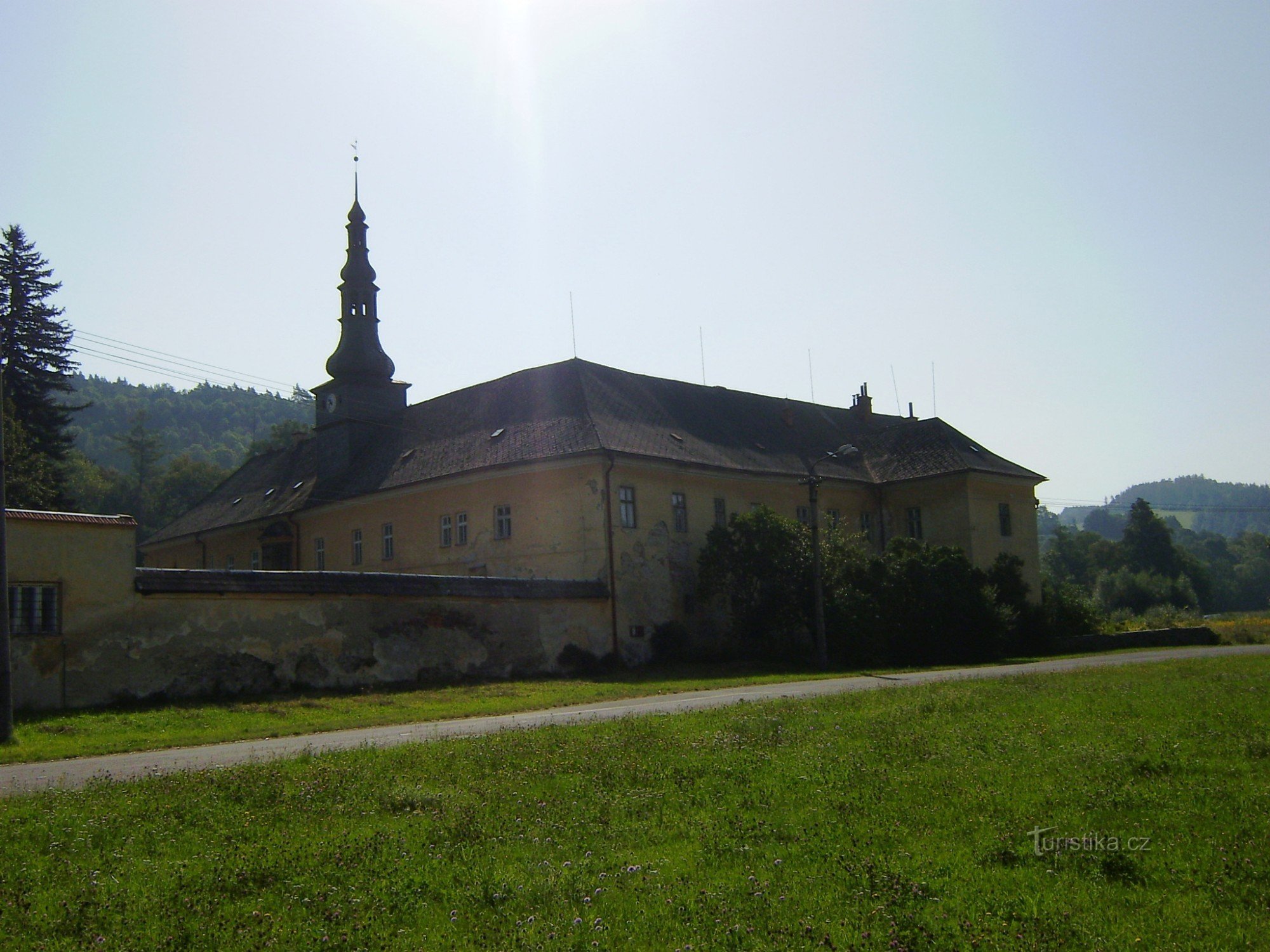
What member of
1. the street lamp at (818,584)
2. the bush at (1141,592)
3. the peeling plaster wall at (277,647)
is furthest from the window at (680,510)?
the bush at (1141,592)

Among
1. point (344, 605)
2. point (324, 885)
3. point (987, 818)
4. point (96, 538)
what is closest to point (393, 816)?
point (324, 885)

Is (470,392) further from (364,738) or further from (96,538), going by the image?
(364,738)

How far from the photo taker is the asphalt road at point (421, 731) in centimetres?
1170

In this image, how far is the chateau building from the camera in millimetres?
33312

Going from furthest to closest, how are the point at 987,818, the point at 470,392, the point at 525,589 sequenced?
1. the point at 470,392
2. the point at 525,589
3. the point at 987,818

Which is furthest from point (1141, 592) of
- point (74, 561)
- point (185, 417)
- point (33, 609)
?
point (185, 417)

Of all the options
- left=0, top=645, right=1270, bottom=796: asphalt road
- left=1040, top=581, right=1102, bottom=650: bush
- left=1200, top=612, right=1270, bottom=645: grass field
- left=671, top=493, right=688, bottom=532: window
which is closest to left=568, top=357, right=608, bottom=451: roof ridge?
left=671, top=493, right=688, bottom=532: window

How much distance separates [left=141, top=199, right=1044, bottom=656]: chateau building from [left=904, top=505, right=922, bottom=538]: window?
0.08 metres

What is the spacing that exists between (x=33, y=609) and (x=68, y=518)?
6.04 feet

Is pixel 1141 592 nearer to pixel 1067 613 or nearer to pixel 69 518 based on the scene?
pixel 1067 613

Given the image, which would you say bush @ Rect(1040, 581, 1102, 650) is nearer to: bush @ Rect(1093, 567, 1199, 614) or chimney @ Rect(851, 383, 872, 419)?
chimney @ Rect(851, 383, 872, 419)

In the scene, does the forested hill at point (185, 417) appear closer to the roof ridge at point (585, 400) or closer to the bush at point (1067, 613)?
the roof ridge at point (585, 400)

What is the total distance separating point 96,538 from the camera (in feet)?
67.2

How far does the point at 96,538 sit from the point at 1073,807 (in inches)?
744
